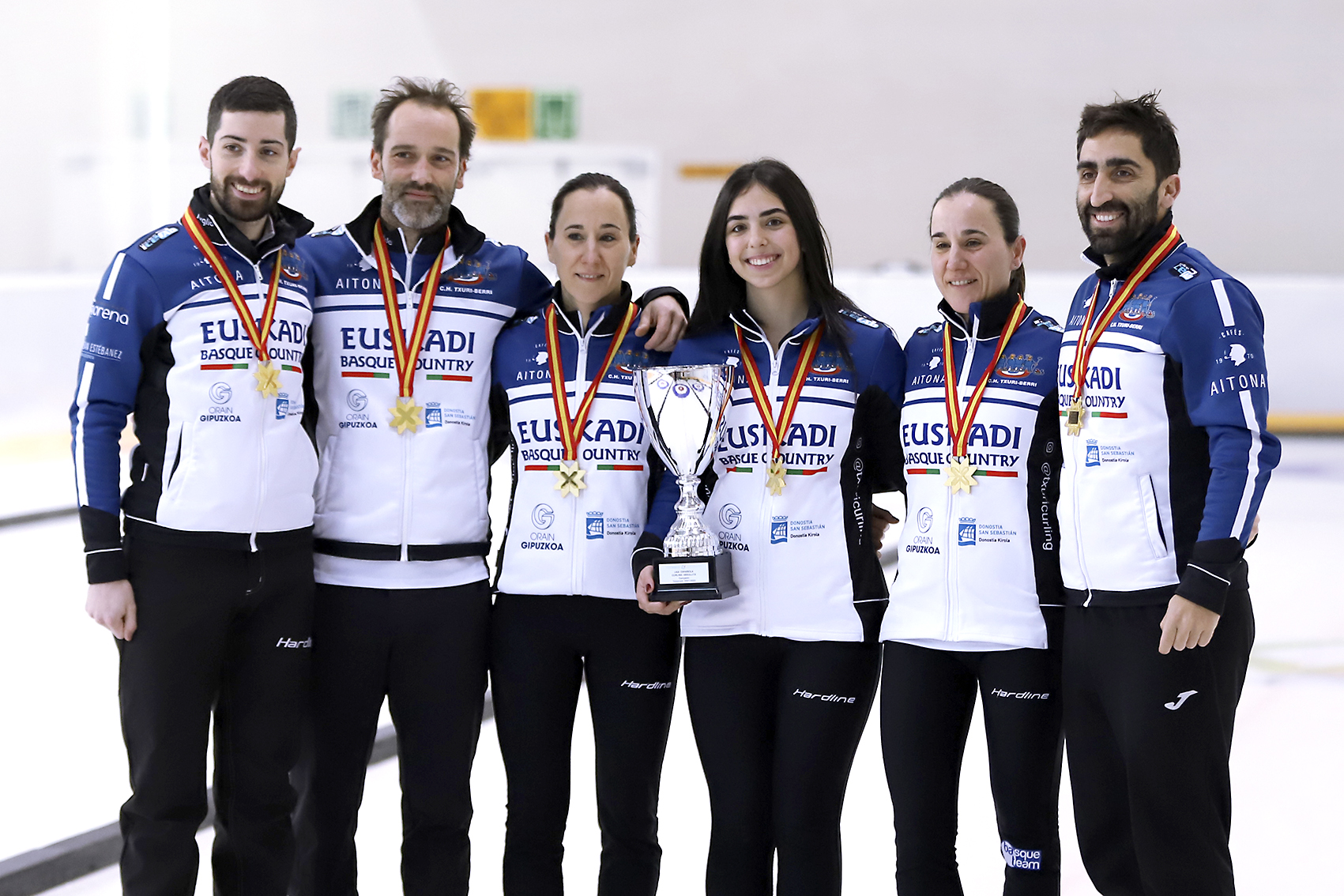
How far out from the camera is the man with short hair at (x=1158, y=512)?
236cm

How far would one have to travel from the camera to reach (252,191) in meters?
2.70

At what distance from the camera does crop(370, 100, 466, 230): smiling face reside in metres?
2.80

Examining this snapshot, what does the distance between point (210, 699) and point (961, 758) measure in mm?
1536

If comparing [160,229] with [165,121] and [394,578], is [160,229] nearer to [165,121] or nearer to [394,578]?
[394,578]

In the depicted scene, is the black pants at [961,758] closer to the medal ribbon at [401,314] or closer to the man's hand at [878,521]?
the man's hand at [878,521]

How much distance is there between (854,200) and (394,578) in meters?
13.5

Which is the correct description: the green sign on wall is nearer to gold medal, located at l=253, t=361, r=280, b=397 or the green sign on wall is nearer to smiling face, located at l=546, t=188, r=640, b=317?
smiling face, located at l=546, t=188, r=640, b=317

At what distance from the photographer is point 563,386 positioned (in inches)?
109

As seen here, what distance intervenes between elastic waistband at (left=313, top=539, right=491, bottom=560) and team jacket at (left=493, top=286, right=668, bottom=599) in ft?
0.37

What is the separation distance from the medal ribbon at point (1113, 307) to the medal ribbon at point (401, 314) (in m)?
1.37

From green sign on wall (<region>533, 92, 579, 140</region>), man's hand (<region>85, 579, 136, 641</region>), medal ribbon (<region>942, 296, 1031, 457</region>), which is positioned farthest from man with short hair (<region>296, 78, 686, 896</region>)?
green sign on wall (<region>533, 92, 579, 140</region>)

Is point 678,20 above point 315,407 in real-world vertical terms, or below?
above

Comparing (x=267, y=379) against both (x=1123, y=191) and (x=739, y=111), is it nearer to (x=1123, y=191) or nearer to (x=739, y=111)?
(x=1123, y=191)

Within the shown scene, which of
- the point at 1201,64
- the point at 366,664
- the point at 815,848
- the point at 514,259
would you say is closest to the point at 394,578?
the point at 366,664
